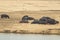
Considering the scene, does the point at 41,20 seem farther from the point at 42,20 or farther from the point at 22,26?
the point at 22,26

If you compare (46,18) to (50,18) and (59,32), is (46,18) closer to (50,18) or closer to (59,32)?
(50,18)

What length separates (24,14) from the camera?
193 cm

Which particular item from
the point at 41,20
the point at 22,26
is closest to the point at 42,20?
the point at 41,20
